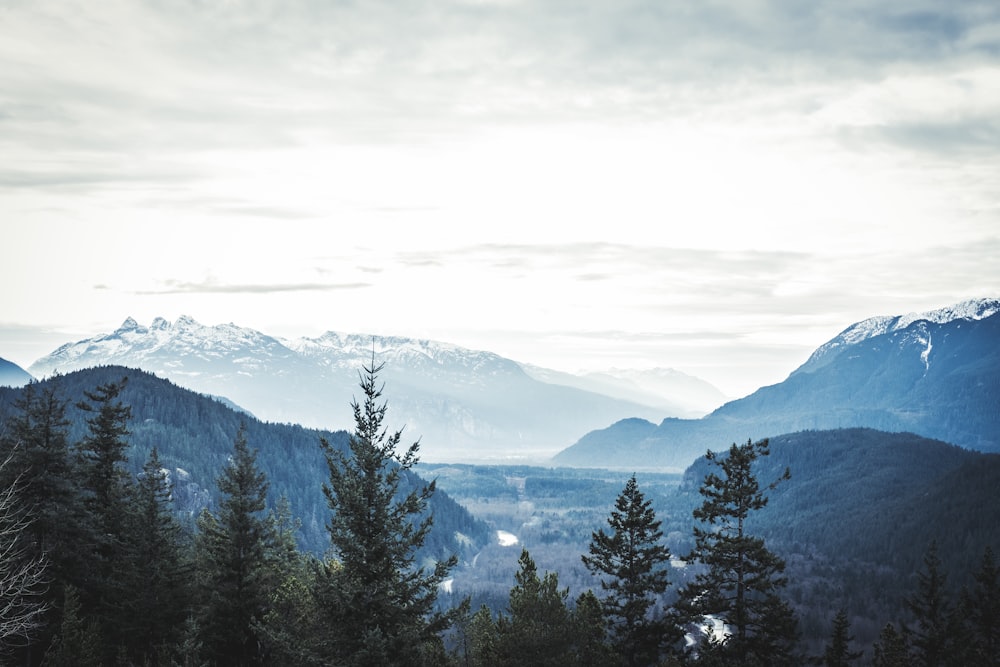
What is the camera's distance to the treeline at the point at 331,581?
3017 cm

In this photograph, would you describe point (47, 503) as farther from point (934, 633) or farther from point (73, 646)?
point (934, 633)

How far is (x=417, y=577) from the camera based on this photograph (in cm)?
3108

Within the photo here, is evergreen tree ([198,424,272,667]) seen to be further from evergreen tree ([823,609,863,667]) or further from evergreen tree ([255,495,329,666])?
evergreen tree ([823,609,863,667])

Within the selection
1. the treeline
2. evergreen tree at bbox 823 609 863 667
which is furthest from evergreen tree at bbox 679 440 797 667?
evergreen tree at bbox 823 609 863 667

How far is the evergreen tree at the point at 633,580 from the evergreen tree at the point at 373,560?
14.8 m

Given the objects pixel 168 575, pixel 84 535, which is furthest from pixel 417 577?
pixel 84 535

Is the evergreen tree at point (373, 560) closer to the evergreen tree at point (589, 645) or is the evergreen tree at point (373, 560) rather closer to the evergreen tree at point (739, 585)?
the evergreen tree at point (589, 645)

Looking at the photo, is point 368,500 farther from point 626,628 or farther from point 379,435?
point 626,628

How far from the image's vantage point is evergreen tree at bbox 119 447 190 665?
150ft

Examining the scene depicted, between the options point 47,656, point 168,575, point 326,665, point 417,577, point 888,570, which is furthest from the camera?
point 888,570

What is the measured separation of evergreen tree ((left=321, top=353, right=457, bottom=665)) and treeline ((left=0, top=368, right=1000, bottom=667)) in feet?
0.26

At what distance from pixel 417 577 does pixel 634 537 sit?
17828 millimetres

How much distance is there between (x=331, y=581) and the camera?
2948cm

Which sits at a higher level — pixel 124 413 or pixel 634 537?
pixel 124 413
